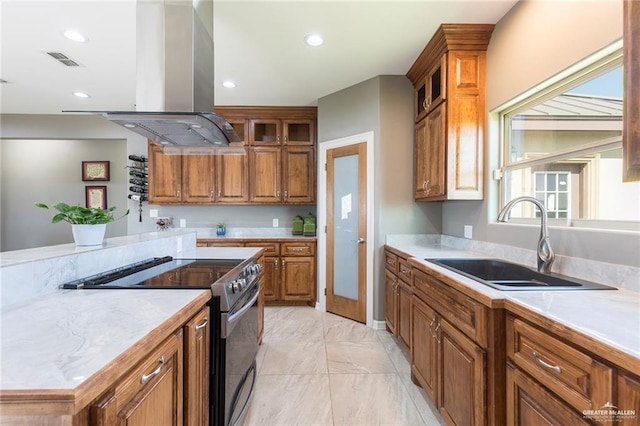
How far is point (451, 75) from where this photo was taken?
2400mm

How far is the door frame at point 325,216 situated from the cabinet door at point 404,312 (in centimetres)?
61

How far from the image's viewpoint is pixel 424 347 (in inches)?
74.6

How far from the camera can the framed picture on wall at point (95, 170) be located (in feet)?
17.9

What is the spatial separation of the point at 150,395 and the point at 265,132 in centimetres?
390

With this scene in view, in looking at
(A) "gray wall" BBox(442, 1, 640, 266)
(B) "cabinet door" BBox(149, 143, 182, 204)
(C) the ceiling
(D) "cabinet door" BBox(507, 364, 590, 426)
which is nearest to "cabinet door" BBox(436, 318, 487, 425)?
(D) "cabinet door" BBox(507, 364, 590, 426)

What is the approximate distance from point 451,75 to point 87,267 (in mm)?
2782

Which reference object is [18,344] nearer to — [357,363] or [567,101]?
[357,363]

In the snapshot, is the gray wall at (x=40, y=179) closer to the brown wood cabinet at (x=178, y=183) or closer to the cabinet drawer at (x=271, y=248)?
the brown wood cabinet at (x=178, y=183)

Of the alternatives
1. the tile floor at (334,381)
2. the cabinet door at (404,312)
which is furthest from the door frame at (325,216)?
the cabinet door at (404,312)

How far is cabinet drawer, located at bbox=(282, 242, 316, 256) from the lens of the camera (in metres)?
3.93

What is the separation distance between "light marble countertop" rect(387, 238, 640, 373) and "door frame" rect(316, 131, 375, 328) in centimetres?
179

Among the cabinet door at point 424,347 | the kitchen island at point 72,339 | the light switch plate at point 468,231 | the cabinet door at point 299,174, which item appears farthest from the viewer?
the cabinet door at point 299,174

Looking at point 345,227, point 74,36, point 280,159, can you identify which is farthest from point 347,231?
point 74,36

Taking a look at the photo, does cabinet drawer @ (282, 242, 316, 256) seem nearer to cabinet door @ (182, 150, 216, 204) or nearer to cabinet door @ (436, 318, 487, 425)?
cabinet door @ (182, 150, 216, 204)
